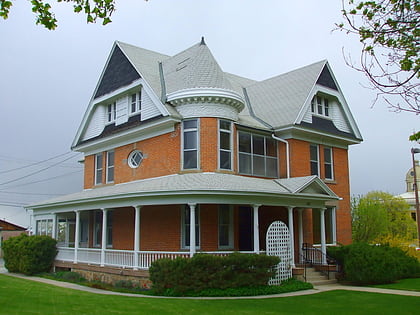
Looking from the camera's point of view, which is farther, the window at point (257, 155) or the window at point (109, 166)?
the window at point (109, 166)

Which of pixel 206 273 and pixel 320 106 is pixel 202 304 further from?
pixel 320 106

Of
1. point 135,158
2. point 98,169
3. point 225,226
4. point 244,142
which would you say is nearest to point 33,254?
point 98,169

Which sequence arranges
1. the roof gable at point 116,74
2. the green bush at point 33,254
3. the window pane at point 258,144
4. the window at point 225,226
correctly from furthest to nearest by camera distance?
the roof gable at point 116,74
the green bush at point 33,254
the window pane at point 258,144
the window at point 225,226

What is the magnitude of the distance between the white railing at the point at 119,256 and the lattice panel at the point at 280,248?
170cm

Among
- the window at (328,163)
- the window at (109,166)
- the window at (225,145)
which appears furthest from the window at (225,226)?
the window at (109,166)

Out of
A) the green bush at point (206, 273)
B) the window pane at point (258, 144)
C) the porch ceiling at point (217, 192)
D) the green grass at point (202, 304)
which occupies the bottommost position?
the green grass at point (202, 304)

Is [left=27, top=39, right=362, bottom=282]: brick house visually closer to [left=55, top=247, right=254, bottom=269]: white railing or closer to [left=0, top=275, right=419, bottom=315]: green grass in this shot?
[left=55, top=247, right=254, bottom=269]: white railing

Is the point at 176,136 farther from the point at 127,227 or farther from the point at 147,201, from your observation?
the point at 127,227

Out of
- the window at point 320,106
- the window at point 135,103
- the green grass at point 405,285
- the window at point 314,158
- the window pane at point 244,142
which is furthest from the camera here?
the window at point 320,106

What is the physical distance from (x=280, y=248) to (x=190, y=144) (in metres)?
5.94

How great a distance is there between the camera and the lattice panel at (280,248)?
56.7 feet

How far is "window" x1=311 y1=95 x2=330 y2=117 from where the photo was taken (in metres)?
24.6

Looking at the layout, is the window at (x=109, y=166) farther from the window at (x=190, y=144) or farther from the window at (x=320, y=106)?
the window at (x=320, y=106)

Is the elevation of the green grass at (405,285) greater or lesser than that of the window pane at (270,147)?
lesser
